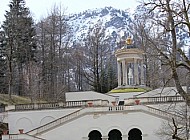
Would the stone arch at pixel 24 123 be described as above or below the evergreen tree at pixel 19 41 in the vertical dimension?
below

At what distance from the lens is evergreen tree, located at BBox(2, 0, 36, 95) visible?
50938 millimetres

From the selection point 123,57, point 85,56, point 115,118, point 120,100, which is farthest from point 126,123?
point 85,56

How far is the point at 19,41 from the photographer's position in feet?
172

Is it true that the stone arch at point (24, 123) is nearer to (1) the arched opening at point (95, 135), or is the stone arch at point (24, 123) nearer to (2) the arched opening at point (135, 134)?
(1) the arched opening at point (95, 135)

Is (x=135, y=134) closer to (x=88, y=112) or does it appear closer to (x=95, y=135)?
(x=95, y=135)

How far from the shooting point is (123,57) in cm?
4144

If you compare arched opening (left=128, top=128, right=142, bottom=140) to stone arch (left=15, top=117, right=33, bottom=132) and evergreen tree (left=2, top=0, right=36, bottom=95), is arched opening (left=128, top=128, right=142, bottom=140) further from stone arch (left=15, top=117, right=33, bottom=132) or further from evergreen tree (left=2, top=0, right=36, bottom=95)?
evergreen tree (left=2, top=0, right=36, bottom=95)

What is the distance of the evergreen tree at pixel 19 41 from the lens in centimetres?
5094

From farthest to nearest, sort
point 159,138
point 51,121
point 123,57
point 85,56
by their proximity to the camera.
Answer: point 85,56, point 123,57, point 51,121, point 159,138

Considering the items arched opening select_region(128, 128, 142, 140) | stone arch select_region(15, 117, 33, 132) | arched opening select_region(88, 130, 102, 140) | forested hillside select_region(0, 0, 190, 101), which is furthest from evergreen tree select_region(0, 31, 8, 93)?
arched opening select_region(128, 128, 142, 140)

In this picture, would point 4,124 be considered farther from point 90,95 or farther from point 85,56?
point 85,56

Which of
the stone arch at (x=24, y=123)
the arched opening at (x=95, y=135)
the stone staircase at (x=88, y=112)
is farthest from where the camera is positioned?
the stone arch at (x=24, y=123)

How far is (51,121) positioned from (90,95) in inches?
204

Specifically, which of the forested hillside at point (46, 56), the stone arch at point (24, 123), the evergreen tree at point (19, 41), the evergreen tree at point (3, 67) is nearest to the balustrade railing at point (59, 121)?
the stone arch at point (24, 123)
